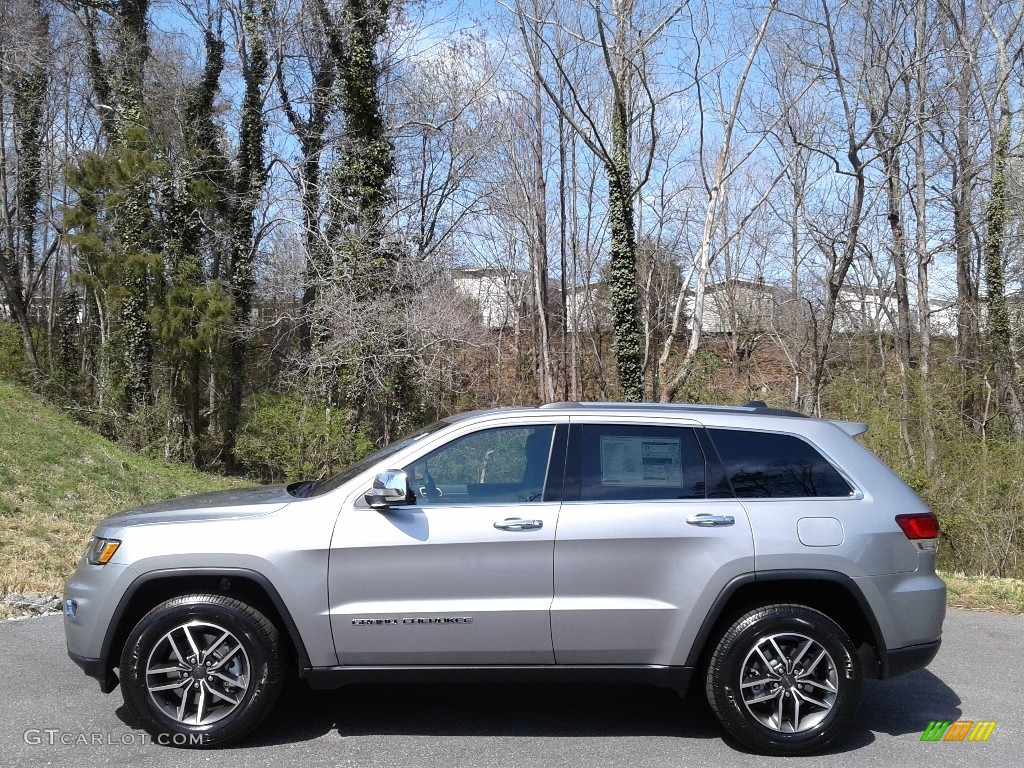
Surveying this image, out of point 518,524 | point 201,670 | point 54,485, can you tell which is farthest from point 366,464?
point 54,485

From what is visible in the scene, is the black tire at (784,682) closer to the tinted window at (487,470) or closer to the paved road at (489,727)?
the paved road at (489,727)

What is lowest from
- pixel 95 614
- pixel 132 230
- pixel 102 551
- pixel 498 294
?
pixel 95 614

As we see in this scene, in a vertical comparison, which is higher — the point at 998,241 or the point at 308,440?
the point at 998,241

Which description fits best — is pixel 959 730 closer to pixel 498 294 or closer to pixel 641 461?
pixel 641 461

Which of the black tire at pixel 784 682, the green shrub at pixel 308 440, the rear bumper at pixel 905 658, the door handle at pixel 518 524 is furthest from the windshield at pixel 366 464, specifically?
the green shrub at pixel 308 440

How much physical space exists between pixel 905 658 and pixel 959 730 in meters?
0.73

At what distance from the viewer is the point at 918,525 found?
488 centimetres

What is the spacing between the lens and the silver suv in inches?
183

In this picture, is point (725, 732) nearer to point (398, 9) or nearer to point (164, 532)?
point (164, 532)

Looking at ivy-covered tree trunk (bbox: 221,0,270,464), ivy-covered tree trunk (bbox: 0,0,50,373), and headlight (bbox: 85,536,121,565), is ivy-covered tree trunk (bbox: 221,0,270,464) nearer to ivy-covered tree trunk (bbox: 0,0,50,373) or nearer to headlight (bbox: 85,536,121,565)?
ivy-covered tree trunk (bbox: 0,0,50,373)

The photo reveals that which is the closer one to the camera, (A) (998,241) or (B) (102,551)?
(B) (102,551)

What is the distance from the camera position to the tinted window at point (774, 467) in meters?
4.91

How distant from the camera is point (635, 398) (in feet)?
55.5

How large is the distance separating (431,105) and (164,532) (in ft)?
72.1
